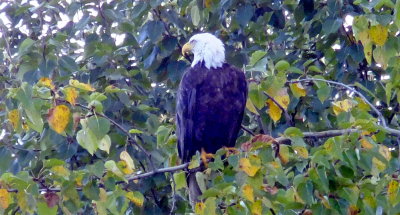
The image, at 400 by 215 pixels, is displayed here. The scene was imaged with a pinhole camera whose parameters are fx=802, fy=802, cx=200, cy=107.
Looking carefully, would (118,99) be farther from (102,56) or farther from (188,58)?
(188,58)

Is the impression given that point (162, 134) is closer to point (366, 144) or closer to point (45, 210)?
point (45, 210)

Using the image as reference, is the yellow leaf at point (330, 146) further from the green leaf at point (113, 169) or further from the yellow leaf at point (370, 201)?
the green leaf at point (113, 169)

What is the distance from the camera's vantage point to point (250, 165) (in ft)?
9.19

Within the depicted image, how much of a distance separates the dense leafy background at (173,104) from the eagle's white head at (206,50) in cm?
13

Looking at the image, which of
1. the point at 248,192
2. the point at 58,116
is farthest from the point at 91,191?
the point at 248,192

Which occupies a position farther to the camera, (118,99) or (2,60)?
(2,60)

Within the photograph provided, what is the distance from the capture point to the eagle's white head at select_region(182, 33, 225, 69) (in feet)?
16.2

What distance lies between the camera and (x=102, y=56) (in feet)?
15.3

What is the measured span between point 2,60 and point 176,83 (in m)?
1.12

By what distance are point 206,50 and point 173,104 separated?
2.50 ft

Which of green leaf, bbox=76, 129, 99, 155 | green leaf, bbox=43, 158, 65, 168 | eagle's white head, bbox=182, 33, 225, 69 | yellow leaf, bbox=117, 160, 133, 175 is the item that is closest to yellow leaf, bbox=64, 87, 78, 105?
green leaf, bbox=76, 129, 99, 155

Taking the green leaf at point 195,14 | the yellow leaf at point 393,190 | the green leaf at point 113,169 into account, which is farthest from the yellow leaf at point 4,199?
the green leaf at point 195,14

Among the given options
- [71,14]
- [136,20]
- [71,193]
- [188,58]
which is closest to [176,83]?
[188,58]

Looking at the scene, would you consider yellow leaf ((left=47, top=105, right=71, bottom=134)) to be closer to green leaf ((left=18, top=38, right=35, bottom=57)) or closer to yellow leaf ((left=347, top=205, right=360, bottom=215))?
green leaf ((left=18, top=38, right=35, bottom=57))
